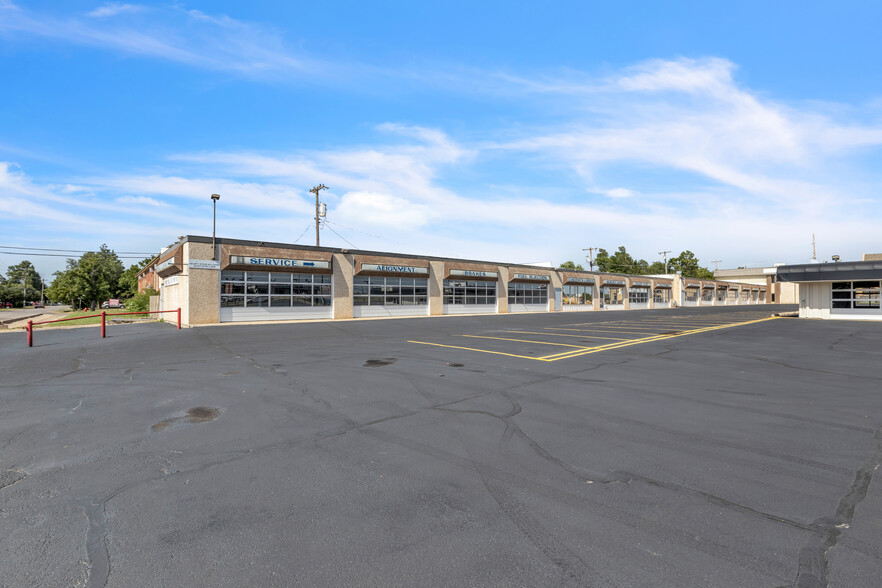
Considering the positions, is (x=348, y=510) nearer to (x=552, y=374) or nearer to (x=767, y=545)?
(x=767, y=545)

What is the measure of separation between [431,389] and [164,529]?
15.9ft

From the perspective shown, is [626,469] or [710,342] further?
[710,342]

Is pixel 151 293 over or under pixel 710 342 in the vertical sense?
over

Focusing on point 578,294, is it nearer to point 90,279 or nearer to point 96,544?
point 96,544

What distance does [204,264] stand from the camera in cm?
2317

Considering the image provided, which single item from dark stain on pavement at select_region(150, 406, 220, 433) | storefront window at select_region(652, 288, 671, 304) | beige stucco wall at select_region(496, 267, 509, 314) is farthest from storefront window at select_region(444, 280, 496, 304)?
storefront window at select_region(652, 288, 671, 304)

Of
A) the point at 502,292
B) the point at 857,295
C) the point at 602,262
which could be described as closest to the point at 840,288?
the point at 857,295

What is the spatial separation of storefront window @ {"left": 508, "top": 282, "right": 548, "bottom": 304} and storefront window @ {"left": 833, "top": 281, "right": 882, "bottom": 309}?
22967 millimetres

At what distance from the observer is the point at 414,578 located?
253 cm

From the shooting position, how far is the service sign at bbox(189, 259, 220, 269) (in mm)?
22734

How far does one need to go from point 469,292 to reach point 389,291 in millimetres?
8706

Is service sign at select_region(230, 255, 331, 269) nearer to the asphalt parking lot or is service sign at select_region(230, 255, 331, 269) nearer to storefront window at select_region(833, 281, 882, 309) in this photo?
the asphalt parking lot

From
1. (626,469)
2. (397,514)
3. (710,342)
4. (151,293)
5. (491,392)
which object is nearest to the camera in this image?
(397,514)

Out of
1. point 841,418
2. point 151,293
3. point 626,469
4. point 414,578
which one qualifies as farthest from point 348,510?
point 151,293
